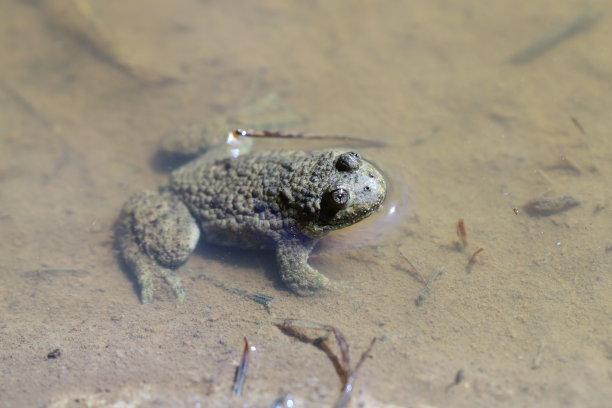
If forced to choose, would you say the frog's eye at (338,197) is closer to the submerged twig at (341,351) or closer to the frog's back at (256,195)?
the frog's back at (256,195)

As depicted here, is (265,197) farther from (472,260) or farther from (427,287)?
(472,260)

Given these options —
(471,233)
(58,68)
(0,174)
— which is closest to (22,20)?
(58,68)

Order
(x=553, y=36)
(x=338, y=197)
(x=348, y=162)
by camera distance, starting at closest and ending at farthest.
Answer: (x=338, y=197) → (x=348, y=162) → (x=553, y=36)

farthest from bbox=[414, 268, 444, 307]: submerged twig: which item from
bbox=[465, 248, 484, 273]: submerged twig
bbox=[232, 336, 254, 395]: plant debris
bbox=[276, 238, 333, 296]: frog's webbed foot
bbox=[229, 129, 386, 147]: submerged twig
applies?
bbox=[229, 129, 386, 147]: submerged twig

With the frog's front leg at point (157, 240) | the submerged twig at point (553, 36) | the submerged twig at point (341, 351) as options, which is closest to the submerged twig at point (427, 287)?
the submerged twig at point (341, 351)

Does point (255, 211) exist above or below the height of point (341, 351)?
above

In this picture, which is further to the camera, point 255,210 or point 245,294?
point 255,210

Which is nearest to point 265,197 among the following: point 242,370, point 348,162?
point 348,162
